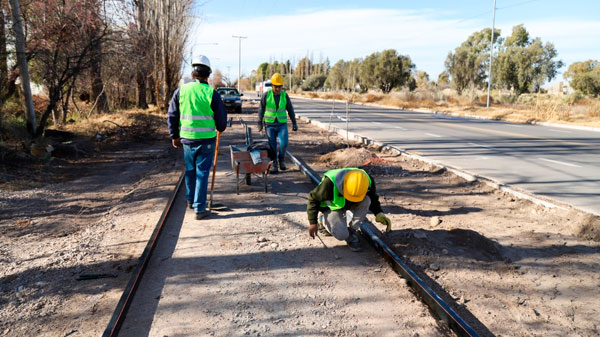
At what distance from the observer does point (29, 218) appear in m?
5.99

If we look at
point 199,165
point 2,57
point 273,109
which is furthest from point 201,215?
point 2,57

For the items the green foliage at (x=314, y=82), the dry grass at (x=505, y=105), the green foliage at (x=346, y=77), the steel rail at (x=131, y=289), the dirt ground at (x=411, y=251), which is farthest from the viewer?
the green foliage at (x=314, y=82)

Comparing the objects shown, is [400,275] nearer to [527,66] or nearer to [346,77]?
[346,77]

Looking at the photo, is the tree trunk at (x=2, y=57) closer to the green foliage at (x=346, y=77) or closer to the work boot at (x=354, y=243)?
the green foliage at (x=346, y=77)

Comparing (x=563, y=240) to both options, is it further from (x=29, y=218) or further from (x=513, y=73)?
(x=513, y=73)

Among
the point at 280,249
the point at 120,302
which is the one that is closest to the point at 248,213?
the point at 280,249

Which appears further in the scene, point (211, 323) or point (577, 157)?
point (577, 157)

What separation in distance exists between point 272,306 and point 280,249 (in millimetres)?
1269

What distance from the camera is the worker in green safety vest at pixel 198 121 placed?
571cm

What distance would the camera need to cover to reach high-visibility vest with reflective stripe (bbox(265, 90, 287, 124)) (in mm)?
8484

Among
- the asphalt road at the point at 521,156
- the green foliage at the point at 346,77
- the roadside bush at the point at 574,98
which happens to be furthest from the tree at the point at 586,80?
the asphalt road at the point at 521,156

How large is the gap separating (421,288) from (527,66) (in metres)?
39.4

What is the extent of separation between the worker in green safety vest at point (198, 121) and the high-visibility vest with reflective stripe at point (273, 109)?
2.64 meters

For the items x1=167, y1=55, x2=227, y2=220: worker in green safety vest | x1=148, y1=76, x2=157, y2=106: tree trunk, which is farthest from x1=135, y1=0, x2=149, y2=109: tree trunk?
x1=167, y1=55, x2=227, y2=220: worker in green safety vest
